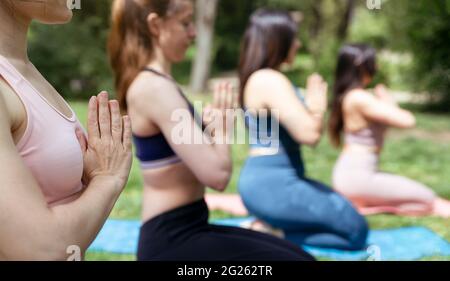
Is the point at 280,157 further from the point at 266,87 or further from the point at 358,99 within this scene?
the point at 358,99

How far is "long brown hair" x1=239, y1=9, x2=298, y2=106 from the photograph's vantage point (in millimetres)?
3643

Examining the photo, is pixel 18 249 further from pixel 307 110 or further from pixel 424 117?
pixel 424 117

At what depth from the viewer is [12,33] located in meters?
1.20

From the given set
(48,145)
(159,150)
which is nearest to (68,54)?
(159,150)

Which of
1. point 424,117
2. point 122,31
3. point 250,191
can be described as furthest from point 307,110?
point 424,117

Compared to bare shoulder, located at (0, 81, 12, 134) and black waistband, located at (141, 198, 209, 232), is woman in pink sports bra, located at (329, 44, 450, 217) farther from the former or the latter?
bare shoulder, located at (0, 81, 12, 134)

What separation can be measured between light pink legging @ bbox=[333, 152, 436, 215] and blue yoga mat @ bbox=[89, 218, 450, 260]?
0.54 meters

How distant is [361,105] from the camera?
496cm

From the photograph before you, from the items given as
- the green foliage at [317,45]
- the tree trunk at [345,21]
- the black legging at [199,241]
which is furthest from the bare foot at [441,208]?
the tree trunk at [345,21]

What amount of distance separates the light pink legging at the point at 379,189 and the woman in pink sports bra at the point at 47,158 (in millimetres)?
3998

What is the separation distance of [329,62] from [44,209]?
11929mm
